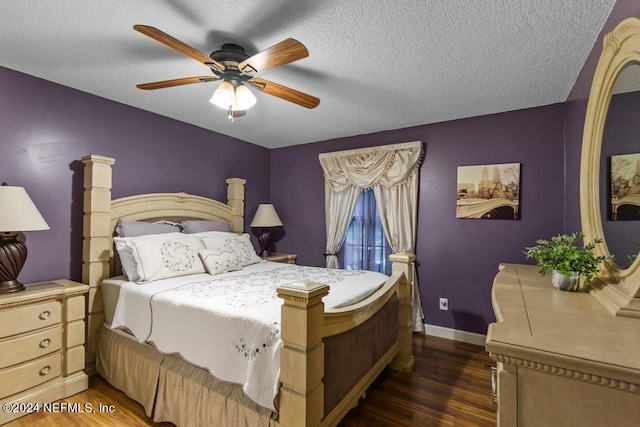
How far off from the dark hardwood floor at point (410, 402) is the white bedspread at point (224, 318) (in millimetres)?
538

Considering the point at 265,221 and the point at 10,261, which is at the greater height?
the point at 265,221

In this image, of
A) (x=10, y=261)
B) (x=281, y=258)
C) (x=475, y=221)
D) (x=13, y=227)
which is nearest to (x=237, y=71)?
(x=13, y=227)

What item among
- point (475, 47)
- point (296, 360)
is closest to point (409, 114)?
point (475, 47)

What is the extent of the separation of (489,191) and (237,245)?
2.67m

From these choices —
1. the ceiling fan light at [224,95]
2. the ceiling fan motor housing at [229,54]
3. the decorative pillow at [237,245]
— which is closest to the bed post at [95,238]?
the decorative pillow at [237,245]

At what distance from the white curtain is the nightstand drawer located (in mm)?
2781

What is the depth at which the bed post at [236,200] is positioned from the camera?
380cm

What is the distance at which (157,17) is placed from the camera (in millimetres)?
1615

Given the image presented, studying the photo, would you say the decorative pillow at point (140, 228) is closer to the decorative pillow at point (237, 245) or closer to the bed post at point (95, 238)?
the bed post at point (95, 238)

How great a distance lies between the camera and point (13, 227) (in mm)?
1880

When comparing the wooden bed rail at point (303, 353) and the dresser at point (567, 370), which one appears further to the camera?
the wooden bed rail at point (303, 353)

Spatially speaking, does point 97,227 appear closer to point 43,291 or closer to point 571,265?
point 43,291

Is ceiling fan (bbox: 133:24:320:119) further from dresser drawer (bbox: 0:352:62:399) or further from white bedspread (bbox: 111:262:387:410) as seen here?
dresser drawer (bbox: 0:352:62:399)

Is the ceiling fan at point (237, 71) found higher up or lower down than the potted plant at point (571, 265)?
higher up
